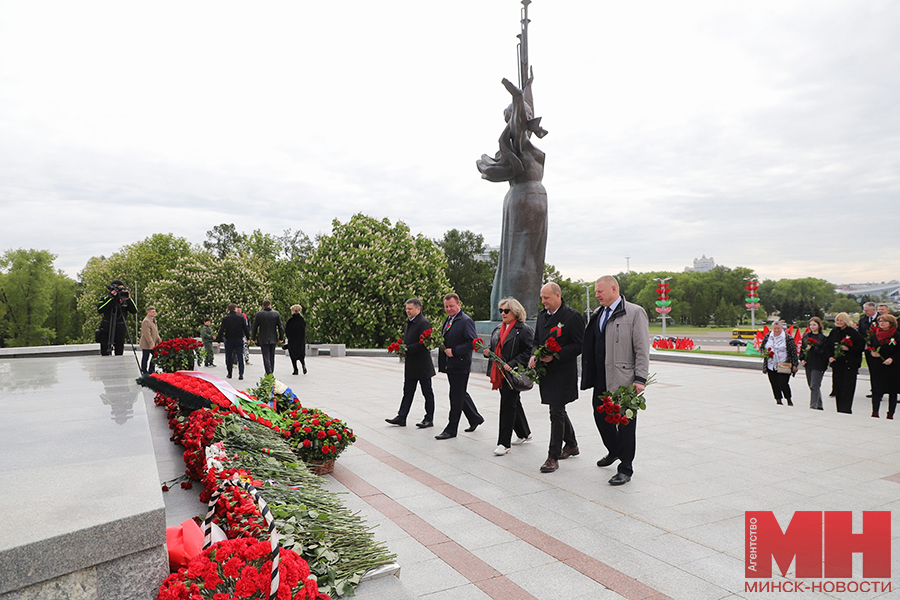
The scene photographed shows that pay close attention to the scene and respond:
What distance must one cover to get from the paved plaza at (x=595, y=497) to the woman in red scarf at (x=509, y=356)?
0.97 ft

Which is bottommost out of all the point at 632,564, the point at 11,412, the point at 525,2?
the point at 632,564

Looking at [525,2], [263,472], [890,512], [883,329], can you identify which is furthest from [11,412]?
[525,2]

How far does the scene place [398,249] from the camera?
30047 mm

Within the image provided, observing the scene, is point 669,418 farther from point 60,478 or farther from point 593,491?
point 60,478

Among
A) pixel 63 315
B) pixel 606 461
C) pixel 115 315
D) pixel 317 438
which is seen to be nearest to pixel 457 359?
pixel 606 461

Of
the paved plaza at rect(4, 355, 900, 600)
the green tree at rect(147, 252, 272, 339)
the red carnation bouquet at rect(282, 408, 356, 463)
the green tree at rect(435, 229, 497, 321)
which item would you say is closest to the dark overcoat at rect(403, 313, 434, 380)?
the paved plaza at rect(4, 355, 900, 600)

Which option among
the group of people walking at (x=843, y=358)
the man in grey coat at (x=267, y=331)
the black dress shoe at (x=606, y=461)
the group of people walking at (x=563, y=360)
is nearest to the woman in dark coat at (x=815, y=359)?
the group of people walking at (x=843, y=358)

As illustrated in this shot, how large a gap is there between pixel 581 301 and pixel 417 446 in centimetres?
6332

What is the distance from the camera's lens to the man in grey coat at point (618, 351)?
5.44 meters

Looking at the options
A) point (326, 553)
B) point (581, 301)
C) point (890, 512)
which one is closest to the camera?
point (326, 553)

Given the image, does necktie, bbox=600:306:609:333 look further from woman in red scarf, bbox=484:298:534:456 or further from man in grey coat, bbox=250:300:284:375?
man in grey coat, bbox=250:300:284:375

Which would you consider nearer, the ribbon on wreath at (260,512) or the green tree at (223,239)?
the ribbon on wreath at (260,512)

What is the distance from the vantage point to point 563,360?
5.96 m

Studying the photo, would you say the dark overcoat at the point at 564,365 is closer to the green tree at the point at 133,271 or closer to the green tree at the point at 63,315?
the green tree at the point at 133,271
